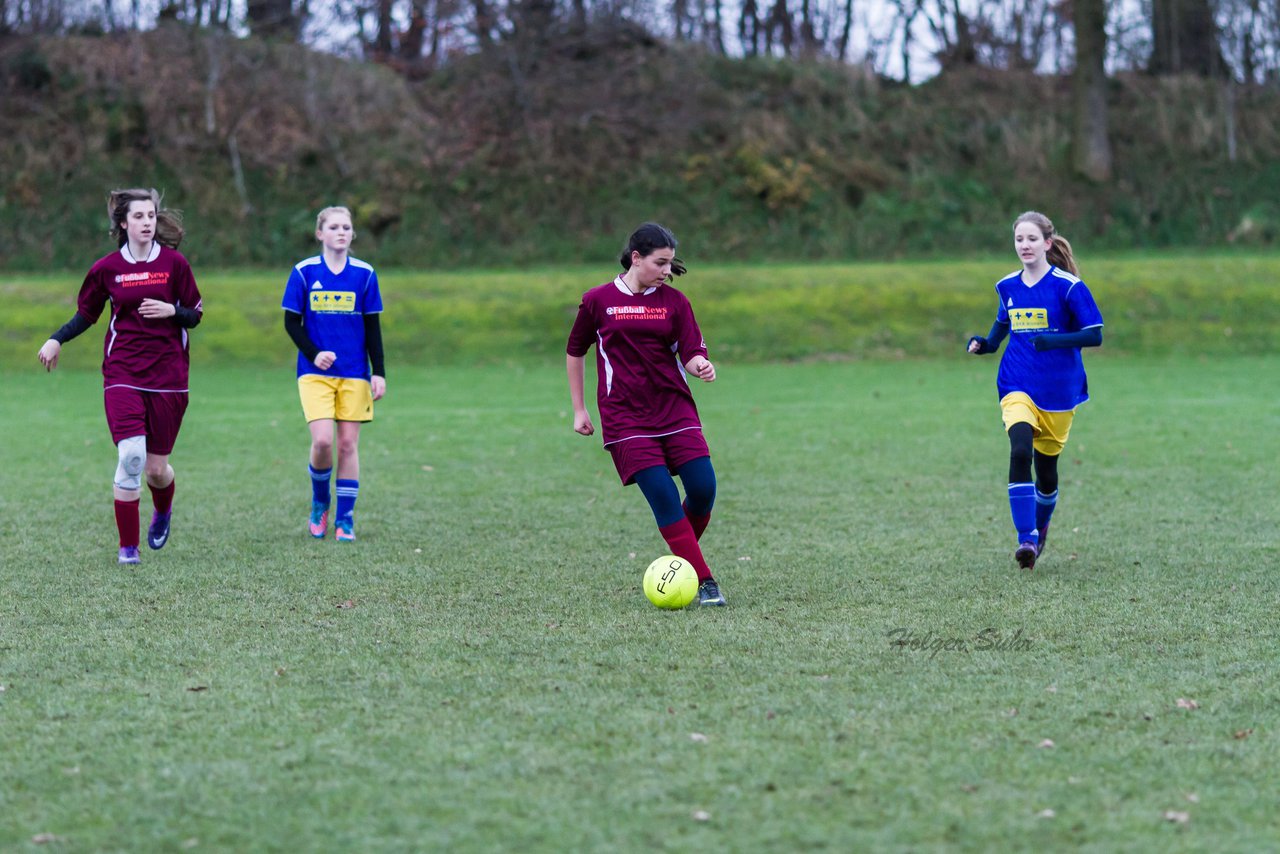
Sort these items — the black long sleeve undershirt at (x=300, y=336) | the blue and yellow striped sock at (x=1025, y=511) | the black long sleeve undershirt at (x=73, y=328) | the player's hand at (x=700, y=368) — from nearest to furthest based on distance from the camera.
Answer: the player's hand at (x=700, y=368), the blue and yellow striped sock at (x=1025, y=511), the black long sleeve undershirt at (x=73, y=328), the black long sleeve undershirt at (x=300, y=336)

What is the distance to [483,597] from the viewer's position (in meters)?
6.72

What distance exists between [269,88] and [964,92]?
54.0 feet

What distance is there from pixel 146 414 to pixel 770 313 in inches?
626

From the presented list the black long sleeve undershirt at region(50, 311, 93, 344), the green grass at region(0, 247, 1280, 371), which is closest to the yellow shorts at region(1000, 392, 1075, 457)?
the black long sleeve undershirt at region(50, 311, 93, 344)

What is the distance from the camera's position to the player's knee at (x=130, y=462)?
24.8 feet

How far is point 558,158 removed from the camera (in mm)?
31250

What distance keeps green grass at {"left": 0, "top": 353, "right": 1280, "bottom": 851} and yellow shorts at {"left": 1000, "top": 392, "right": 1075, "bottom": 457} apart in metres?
0.63

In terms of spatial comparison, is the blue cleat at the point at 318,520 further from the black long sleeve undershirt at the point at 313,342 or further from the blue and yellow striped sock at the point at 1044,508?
the blue and yellow striped sock at the point at 1044,508

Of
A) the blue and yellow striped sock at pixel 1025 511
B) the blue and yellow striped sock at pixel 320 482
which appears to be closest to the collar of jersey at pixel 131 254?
the blue and yellow striped sock at pixel 320 482

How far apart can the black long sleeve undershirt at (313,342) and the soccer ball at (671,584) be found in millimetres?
2657

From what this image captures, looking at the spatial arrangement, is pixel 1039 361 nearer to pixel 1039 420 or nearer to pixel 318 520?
pixel 1039 420

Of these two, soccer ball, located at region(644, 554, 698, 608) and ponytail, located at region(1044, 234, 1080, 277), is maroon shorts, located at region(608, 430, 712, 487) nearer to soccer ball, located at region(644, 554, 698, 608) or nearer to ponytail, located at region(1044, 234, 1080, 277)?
soccer ball, located at region(644, 554, 698, 608)

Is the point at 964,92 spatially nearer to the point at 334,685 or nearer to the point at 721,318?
the point at 721,318

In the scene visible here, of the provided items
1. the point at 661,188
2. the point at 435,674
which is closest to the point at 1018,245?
the point at 435,674
